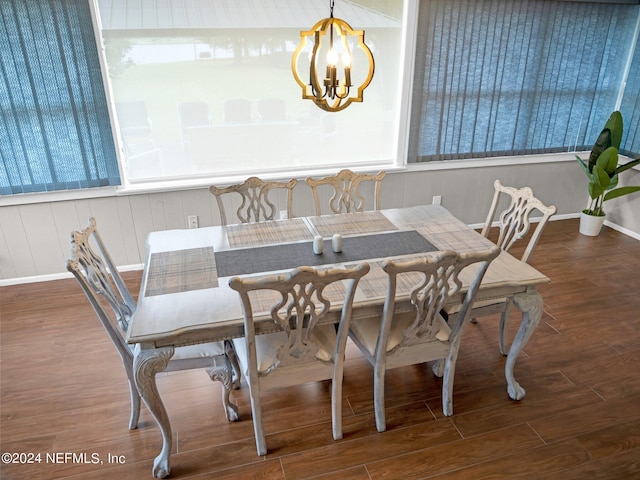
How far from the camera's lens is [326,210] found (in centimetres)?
429

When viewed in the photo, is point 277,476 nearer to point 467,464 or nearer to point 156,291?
point 467,464

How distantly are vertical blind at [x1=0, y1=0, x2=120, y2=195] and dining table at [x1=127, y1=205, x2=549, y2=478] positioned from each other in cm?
132

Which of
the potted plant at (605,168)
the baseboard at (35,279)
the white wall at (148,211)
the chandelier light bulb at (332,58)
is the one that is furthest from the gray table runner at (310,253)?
the potted plant at (605,168)

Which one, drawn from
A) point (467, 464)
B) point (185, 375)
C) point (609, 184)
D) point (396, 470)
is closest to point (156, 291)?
point (185, 375)

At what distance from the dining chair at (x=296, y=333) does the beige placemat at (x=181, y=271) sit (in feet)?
1.08

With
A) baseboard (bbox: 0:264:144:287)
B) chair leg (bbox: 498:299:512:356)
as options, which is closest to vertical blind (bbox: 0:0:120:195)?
baseboard (bbox: 0:264:144:287)

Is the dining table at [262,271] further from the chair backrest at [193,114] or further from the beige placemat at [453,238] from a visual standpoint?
the chair backrest at [193,114]

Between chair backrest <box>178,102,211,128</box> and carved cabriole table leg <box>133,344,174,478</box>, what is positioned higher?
chair backrest <box>178,102,211,128</box>

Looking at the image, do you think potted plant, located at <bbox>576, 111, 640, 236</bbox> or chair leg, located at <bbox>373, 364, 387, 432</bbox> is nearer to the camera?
chair leg, located at <bbox>373, 364, 387, 432</bbox>

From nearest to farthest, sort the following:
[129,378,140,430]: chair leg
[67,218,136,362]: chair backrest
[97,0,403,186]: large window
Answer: [67,218,136,362]: chair backrest → [129,378,140,430]: chair leg → [97,0,403,186]: large window

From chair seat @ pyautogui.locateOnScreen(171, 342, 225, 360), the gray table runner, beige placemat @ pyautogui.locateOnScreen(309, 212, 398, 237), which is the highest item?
beige placemat @ pyautogui.locateOnScreen(309, 212, 398, 237)

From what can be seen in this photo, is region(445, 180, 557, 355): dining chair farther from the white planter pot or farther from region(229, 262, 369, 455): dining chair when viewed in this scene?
the white planter pot

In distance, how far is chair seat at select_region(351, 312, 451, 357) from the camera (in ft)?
7.43

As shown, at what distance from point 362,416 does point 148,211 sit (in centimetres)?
250
